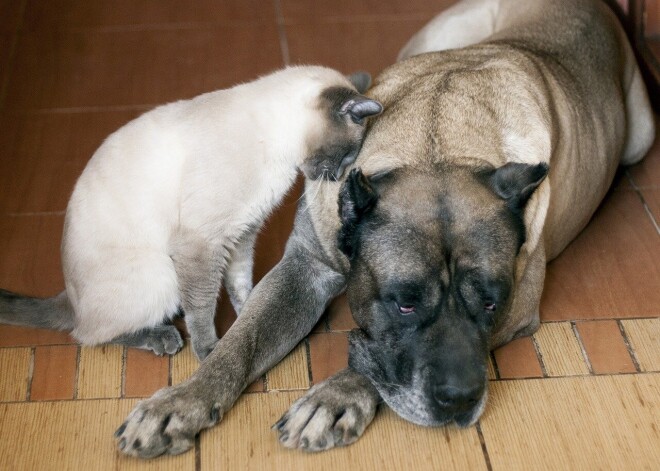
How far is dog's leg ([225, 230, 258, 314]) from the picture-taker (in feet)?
8.33

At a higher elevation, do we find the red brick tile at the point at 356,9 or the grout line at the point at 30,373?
the grout line at the point at 30,373

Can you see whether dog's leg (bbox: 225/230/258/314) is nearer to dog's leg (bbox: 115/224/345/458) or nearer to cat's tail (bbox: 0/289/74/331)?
dog's leg (bbox: 115/224/345/458)

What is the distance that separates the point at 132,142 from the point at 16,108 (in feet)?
4.16

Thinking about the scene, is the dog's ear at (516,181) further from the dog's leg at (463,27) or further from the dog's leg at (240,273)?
the dog's leg at (463,27)

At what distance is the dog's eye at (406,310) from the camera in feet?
6.72

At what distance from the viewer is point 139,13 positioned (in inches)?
159

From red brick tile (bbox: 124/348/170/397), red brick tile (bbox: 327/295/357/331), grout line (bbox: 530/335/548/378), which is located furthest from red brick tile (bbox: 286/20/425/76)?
red brick tile (bbox: 124/348/170/397)

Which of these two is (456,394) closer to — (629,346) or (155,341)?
(629,346)

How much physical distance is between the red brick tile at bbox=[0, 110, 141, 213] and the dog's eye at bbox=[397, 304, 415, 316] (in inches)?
54.2

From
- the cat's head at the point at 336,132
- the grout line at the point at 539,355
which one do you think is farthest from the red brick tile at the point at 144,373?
the grout line at the point at 539,355

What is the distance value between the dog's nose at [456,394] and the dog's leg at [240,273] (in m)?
0.75

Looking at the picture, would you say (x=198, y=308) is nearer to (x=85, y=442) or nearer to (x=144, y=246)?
(x=144, y=246)

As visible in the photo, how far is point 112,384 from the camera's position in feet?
7.81

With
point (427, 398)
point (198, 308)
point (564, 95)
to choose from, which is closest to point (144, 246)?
point (198, 308)
